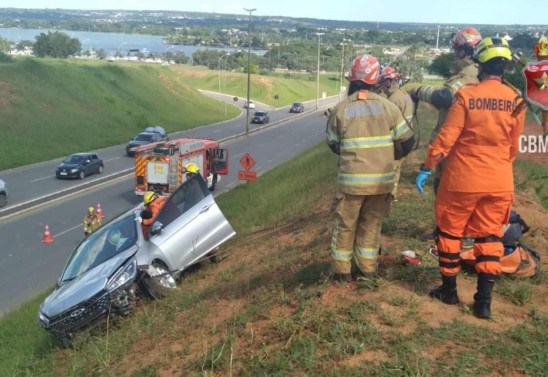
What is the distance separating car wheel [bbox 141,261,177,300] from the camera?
7652 mm

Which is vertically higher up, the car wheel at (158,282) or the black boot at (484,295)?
the black boot at (484,295)

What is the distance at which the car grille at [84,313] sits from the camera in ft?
23.0

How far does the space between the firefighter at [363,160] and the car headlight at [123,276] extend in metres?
2.80

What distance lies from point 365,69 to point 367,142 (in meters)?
0.62

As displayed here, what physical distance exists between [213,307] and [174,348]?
35.7 inches

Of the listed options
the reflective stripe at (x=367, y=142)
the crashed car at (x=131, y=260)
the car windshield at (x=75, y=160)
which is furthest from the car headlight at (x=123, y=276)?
the car windshield at (x=75, y=160)

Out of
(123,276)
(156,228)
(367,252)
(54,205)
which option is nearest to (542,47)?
(367,252)

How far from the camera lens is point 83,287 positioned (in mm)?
7293

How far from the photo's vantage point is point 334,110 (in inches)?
215

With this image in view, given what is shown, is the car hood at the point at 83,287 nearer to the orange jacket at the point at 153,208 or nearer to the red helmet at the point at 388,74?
the orange jacket at the point at 153,208

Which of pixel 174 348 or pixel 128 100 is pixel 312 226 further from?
pixel 128 100

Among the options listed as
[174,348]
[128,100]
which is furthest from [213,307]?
[128,100]

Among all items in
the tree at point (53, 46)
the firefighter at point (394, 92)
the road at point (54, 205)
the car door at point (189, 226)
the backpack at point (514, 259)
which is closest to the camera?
the backpack at point (514, 259)

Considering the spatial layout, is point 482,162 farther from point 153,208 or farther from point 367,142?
point 153,208
